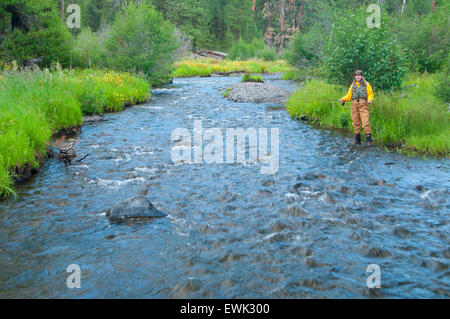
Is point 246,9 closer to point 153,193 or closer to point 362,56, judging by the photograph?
point 362,56

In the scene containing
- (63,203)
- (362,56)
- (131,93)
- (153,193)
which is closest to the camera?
(63,203)

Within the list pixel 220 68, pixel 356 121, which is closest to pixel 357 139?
pixel 356 121

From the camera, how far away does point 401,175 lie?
8641 mm

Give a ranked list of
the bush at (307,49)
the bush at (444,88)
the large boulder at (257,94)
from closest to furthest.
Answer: the bush at (444,88), the large boulder at (257,94), the bush at (307,49)

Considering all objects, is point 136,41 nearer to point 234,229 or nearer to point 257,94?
point 257,94

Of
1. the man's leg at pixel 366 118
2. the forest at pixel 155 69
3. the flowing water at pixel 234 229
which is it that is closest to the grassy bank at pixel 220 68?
the forest at pixel 155 69

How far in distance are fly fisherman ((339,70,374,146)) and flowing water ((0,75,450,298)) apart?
1078 mm

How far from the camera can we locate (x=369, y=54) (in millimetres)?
13078

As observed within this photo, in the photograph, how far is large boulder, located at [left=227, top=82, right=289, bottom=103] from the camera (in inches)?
830

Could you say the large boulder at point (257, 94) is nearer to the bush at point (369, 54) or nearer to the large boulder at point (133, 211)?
the bush at point (369, 54)

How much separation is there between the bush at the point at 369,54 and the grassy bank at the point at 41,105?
1037cm

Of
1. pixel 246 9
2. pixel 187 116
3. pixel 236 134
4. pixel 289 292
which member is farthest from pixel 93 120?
pixel 246 9

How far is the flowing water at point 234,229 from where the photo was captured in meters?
4.61
